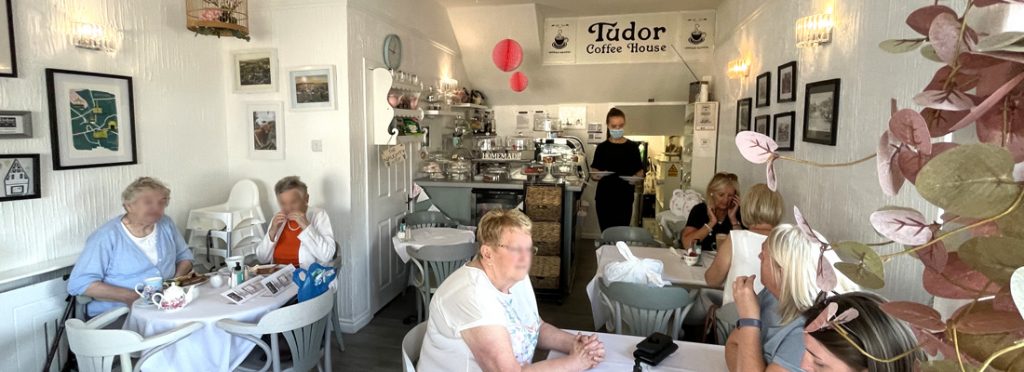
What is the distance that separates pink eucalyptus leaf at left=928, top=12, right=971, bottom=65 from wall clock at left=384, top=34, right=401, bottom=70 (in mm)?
4203

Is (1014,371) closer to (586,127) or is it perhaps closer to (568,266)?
(568,266)

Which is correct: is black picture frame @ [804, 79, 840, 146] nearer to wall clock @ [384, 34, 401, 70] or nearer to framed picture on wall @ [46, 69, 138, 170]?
wall clock @ [384, 34, 401, 70]

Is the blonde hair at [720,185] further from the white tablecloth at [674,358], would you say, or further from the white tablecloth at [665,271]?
the white tablecloth at [674,358]

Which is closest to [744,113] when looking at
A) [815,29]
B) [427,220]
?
[815,29]

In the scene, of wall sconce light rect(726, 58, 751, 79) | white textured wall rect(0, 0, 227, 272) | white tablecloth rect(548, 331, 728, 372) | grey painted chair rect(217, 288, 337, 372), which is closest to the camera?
white tablecloth rect(548, 331, 728, 372)

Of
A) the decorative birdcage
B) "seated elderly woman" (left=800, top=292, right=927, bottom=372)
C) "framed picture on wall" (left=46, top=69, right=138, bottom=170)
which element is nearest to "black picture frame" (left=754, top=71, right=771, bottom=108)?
"seated elderly woman" (left=800, top=292, right=927, bottom=372)

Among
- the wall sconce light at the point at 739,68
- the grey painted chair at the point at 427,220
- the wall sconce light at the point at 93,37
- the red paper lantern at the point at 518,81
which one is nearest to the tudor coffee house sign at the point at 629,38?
the red paper lantern at the point at 518,81

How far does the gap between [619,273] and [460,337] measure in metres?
1.14

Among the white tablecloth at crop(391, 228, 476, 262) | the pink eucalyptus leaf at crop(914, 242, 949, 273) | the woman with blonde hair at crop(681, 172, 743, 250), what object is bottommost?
the white tablecloth at crop(391, 228, 476, 262)

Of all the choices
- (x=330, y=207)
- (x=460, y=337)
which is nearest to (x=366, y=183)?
(x=330, y=207)

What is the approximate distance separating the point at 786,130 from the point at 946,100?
2.95 metres

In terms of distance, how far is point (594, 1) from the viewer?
213 inches

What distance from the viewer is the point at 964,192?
34 cm

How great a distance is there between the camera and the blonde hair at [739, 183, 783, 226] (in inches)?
101
